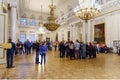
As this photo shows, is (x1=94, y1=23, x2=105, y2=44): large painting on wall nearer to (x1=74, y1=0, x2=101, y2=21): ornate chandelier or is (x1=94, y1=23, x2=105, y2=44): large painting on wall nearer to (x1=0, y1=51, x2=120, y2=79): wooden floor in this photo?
(x1=74, y1=0, x2=101, y2=21): ornate chandelier

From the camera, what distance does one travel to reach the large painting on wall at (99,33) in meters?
17.6

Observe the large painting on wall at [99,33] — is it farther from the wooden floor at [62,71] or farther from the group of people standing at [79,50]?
the wooden floor at [62,71]

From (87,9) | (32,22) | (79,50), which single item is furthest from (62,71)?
(32,22)

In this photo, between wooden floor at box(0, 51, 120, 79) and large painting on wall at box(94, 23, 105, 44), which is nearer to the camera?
wooden floor at box(0, 51, 120, 79)

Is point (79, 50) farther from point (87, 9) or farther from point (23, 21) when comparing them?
point (23, 21)

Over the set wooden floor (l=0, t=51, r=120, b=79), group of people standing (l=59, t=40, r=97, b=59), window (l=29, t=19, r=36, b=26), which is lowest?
wooden floor (l=0, t=51, r=120, b=79)

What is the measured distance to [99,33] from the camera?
1809cm

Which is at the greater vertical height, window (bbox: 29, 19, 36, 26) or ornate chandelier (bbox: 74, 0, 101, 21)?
window (bbox: 29, 19, 36, 26)

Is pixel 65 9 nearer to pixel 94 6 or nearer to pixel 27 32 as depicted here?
pixel 27 32

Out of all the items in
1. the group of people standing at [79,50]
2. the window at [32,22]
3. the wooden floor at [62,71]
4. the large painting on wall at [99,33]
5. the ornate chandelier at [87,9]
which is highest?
the window at [32,22]

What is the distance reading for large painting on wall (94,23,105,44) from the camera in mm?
17609

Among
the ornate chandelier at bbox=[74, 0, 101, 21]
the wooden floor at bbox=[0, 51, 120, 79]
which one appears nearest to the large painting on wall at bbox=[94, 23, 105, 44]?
the ornate chandelier at bbox=[74, 0, 101, 21]

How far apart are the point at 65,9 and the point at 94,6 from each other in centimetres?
1414

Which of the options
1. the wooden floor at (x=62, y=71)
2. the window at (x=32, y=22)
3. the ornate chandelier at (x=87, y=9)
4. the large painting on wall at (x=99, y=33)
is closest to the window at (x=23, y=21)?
the window at (x=32, y=22)
